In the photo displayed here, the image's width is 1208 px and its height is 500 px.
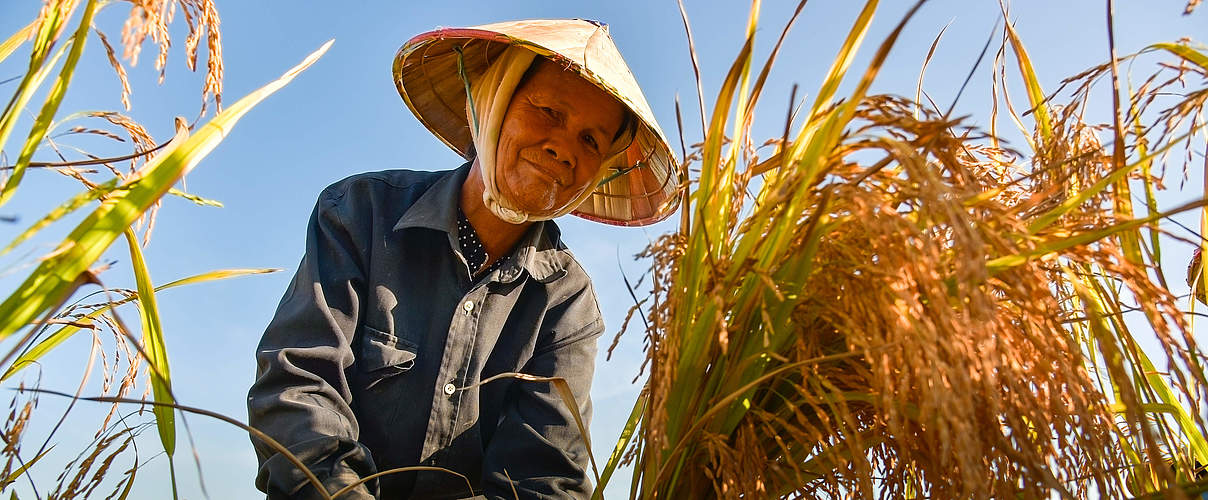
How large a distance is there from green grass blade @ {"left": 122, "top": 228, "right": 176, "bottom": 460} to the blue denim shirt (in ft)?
2.66

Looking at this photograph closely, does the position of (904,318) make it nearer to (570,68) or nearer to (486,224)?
(570,68)

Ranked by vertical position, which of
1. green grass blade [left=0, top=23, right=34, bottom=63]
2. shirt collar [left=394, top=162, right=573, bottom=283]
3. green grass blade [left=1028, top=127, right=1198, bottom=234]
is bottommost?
green grass blade [left=1028, top=127, right=1198, bottom=234]

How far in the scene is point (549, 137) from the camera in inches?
98.7

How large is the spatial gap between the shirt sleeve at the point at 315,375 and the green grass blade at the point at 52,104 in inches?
40.7

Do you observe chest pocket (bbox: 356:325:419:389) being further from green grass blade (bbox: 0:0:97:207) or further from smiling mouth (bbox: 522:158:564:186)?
green grass blade (bbox: 0:0:97:207)

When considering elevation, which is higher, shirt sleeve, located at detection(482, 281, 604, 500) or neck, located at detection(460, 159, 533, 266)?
neck, located at detection(460, 159, 533, 266)

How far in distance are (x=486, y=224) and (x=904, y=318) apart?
1.93 meters

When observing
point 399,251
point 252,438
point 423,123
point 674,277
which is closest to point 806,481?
point 674,277

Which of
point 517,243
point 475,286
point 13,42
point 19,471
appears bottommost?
point 19,471

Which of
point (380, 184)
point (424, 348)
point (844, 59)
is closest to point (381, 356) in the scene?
point (424, 348)

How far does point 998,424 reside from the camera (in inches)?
39.9

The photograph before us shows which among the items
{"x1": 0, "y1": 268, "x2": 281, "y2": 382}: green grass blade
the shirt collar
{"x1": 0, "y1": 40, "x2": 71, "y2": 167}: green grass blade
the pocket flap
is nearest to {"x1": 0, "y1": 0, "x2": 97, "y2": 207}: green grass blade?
{"x1": 0, "y1": 40, "x2": 71, "y2": 167}: green grass blade

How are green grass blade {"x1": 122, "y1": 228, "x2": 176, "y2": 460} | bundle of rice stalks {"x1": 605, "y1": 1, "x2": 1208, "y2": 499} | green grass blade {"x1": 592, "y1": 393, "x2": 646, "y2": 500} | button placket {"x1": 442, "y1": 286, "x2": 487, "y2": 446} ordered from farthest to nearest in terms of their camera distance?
1. button placket {"x1": 442, "y1": 286, "x2": 487, "y2": 446}
2. green grass blade {"x1": 592, "y1": 393, "x2": 646, "y2": 500}
3. green grass blade {"x1": 122, "y1": 228, "x2": 176, "y2": 460}
4. bundle of rice stalks {"x1": 605, "y1": 1, "x2": 1208, "y2": 499}

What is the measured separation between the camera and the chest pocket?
2.47m
